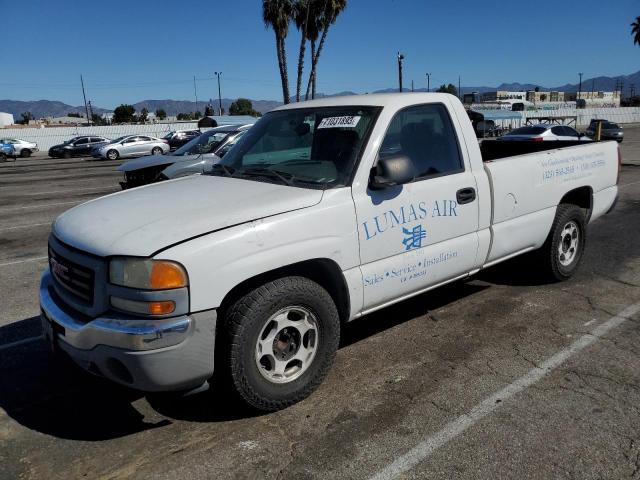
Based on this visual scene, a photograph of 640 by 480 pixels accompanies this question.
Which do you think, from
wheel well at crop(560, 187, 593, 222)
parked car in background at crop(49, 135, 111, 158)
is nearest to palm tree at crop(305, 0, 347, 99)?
parked car in background at crop(49, 135, 111, 158)

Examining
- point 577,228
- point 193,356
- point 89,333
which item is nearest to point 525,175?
point 577,228

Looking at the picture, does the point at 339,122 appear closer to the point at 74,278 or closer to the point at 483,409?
the point at 74,278

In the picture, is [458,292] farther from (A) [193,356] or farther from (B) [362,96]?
(A) [193,356]

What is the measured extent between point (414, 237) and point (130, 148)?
108 ft

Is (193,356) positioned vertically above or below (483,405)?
above

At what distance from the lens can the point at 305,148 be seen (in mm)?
4027

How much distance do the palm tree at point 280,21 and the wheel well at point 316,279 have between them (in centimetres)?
3489

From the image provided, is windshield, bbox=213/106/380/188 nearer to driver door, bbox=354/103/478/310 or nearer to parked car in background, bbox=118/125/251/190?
driver door, bbox=354/103/478/310

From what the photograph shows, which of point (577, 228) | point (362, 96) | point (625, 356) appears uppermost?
point (362, 96)

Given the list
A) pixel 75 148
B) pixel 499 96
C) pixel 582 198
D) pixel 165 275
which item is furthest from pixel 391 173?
pixel 499 96

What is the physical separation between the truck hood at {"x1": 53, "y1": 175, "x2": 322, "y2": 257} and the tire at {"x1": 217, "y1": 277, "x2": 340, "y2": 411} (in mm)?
456

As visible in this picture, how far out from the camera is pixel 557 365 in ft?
12.5

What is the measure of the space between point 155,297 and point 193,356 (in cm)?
37

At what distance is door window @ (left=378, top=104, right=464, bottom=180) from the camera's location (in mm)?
3934
